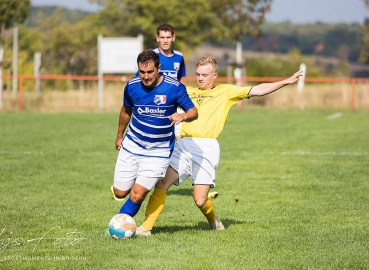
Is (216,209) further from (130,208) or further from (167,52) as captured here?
(167,52)

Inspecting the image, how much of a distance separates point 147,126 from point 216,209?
2.37 meters

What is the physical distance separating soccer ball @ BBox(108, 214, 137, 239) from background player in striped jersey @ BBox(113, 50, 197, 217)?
0.20 metres

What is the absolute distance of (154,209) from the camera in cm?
761

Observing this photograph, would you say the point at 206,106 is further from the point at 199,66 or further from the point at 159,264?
the point at 159,264

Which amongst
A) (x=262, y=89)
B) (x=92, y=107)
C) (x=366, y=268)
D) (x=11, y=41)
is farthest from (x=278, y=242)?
(x=11, y=41)

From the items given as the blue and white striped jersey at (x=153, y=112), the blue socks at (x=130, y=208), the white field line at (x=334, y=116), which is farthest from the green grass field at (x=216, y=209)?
the white field line at (x=334, y=116)

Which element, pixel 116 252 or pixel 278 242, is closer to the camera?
pixel 116 252

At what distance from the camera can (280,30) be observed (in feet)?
504

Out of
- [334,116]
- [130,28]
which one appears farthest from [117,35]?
[334,116]

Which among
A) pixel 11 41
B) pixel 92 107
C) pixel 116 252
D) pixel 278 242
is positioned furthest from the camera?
pixel 11 41

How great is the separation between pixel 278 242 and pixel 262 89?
1652mm

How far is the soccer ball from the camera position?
715 centimetres

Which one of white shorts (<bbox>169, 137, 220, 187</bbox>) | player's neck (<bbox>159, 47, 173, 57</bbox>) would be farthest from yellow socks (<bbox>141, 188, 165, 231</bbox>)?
player's neck (<bbox>159, 47, 173, 57</bbox>)

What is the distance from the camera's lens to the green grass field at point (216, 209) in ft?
21.2
